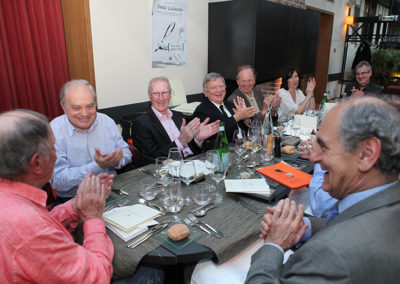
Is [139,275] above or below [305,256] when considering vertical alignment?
below

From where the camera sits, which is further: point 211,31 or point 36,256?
point 211,31

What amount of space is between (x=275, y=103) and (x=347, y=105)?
289 cm

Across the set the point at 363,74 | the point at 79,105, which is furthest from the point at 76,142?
the point at 363,74

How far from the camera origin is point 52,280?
2.99 feet

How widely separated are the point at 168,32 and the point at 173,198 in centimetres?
286

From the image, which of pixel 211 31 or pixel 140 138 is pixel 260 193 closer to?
pixel 140 138

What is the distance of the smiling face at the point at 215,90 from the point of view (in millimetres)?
2855

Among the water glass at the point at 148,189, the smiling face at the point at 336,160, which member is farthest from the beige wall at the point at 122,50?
the smiling face at the point at 336,160

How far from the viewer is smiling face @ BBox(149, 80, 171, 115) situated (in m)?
2.49

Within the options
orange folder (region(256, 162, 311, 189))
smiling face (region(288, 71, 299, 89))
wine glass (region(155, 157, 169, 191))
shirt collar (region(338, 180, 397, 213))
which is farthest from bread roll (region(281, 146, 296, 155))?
smiling face (region(288, 71, 299, 89))

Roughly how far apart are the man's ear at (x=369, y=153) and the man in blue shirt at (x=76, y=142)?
1.38 m

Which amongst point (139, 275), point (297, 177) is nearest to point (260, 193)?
point (297, 177)

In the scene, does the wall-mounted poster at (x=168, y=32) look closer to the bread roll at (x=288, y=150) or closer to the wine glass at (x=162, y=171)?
the bread roll at (x=288, y=150)

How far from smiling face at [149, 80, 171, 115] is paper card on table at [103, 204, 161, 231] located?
4.19 feet
